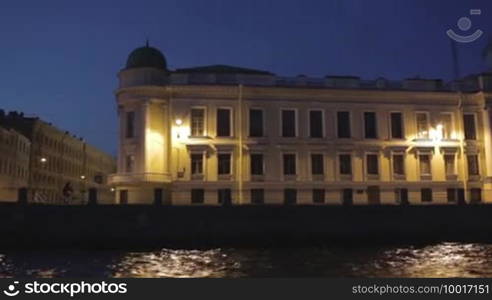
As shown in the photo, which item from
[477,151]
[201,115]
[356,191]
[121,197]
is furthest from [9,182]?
[477,151]

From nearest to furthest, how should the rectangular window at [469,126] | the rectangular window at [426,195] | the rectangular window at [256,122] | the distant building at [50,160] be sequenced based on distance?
the rectangular window at [256,122], the rectangular window at [426,195], the rectangular window at [469,126], the distant building at [50,160]

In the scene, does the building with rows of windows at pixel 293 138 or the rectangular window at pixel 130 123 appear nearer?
the building with rows of windows at pixel 293 138

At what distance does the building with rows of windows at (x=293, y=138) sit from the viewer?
158 feet

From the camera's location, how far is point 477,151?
171 feet

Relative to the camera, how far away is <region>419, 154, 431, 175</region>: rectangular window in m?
51.1

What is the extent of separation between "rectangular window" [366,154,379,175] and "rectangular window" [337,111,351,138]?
282 cm

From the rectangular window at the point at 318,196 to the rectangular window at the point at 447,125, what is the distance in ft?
42.8

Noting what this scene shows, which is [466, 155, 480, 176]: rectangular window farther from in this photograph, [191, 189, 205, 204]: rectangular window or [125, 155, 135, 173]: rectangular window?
[125, 155, 135, 173]: rectangular window

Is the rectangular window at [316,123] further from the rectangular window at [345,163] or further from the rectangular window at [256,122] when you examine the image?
the rectangular window at [256,122]

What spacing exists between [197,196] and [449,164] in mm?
23821

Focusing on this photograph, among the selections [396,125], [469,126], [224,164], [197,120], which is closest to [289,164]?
[224,164]

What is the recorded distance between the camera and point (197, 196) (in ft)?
157

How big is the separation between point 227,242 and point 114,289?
76.2 feet

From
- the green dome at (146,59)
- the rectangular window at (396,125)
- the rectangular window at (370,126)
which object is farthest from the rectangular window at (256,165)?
the rectangular window at (396,125)
